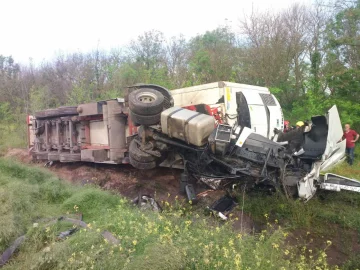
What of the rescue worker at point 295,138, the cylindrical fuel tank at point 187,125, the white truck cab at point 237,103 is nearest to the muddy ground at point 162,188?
the cylindrical fuel tank at point 187,125

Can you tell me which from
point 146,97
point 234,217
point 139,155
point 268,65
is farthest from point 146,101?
point 268,65

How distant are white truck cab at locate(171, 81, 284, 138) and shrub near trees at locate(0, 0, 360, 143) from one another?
5.17 meters

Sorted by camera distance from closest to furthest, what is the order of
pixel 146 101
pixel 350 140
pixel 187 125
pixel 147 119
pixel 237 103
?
pixel 187 125 → pixel 147 119 → pixel 146 101 → pixel 237 103 → pixel 350 140

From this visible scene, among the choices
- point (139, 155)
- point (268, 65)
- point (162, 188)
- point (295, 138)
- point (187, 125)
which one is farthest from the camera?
point (268, 65)

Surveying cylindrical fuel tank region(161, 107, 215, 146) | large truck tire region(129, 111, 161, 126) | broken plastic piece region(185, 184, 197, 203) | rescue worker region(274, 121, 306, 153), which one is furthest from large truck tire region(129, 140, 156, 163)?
rescue worker region(274, 121, 306, 153)

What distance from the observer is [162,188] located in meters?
7.29

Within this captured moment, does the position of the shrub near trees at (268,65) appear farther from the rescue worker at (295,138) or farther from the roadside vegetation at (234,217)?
the rescue worker at (295,138)

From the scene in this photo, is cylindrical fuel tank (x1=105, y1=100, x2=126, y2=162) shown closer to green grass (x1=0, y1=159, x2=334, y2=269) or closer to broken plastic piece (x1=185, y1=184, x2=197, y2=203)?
broken plastic piece (x1=185, y1=184, x2=197, y2=203)

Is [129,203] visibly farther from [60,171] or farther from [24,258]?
[60,171]

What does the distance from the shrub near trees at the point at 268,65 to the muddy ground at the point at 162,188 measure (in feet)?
23.0

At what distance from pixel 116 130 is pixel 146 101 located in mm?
1535

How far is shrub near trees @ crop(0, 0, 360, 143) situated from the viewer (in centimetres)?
1223

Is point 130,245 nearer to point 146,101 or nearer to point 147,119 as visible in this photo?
point 147,119

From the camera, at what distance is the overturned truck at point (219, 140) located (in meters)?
6.02
